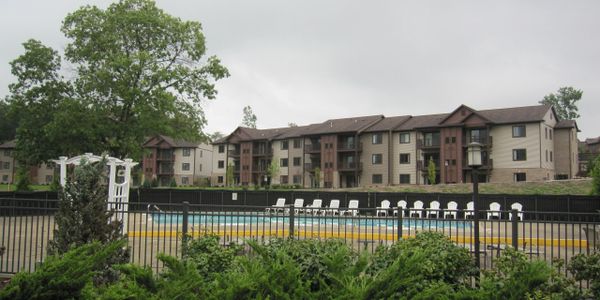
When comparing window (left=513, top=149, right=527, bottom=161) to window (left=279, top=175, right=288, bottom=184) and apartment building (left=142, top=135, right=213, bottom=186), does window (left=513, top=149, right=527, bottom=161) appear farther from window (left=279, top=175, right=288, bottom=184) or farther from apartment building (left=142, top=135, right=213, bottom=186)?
apartment building (left=142, top=135, right=213, bottom=186)

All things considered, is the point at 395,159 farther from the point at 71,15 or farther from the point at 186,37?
the point at 71,15

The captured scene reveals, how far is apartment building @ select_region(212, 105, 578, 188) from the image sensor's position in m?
44.4

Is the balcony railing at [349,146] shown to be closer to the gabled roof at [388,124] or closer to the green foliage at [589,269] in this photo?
the gabled roof at [388,124]

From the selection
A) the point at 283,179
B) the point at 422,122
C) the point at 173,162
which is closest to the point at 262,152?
the point at 283,179

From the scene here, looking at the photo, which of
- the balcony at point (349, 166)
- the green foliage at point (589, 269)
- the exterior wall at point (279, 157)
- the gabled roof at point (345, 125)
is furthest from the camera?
the exterior wall at point (279, 157)

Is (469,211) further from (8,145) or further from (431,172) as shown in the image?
(8,145)

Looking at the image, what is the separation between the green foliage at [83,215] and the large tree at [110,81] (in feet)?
73.1

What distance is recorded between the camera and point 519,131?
146 feet

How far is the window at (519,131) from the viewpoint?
44141 mm

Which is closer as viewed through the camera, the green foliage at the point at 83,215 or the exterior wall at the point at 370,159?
the green foliage at the point at 83,215

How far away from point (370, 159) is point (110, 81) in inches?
1272

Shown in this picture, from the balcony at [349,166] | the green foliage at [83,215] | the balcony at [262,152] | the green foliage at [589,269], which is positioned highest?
the balcony at [262,152]

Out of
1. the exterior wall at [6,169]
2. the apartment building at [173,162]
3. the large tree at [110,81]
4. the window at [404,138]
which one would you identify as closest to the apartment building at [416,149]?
the window at [404,138]

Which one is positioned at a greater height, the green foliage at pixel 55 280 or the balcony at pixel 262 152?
the balcony at pixel 262 152
